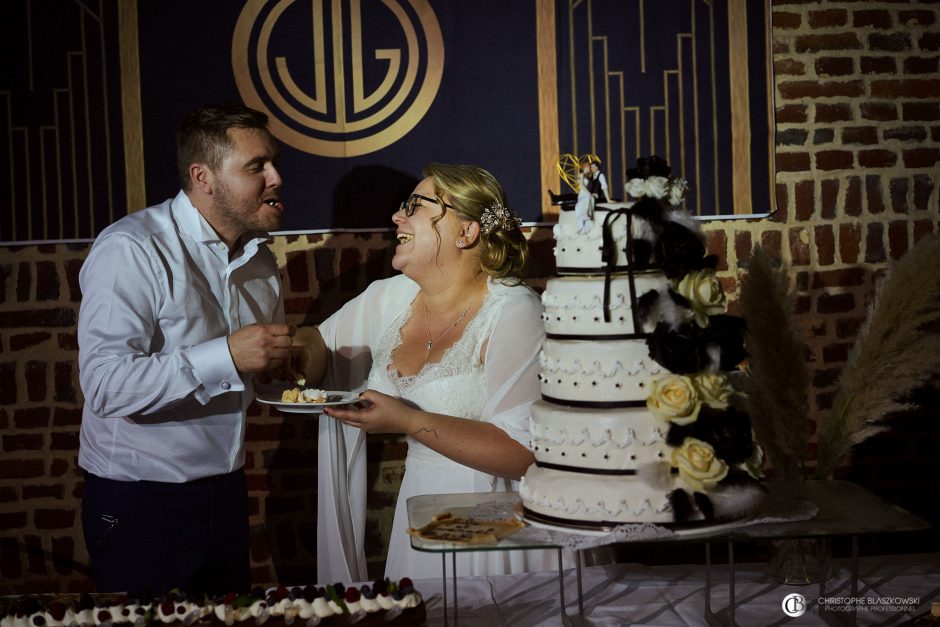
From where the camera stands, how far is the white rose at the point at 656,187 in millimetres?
1906

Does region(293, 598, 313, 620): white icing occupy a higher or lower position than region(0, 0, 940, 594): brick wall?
lower

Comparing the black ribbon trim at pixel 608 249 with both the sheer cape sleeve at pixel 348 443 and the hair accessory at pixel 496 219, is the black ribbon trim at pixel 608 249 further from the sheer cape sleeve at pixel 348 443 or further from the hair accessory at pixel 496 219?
the sheer cape sleeve at pixel 348 443

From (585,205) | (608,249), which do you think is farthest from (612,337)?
(585,205)

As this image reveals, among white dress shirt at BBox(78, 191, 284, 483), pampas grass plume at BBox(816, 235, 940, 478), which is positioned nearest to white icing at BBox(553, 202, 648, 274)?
pampas grass plume at BBox(816, 235, 940, 478)

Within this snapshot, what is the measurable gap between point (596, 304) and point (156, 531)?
1.46 metres

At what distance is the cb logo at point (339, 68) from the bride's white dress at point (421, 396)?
2.23 ft

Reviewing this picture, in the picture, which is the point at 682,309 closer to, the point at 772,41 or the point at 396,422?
the point at 396,422

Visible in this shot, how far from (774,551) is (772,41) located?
206 cm

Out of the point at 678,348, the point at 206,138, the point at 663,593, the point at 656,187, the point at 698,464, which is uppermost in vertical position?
the point at 206,138

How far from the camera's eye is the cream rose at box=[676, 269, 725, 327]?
1.87m

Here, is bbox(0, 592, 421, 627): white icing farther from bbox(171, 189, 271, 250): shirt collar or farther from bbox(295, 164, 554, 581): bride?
bbox(171, 189, 271, 250): shirt collar

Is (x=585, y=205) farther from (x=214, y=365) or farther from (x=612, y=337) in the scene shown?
(x=214, y=365)

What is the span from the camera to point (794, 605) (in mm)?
2039

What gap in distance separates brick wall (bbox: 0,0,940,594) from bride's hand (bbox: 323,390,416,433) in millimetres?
1027
